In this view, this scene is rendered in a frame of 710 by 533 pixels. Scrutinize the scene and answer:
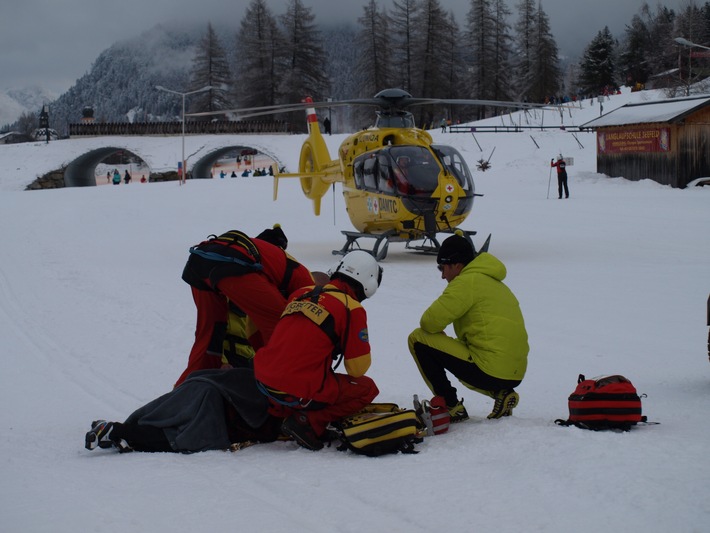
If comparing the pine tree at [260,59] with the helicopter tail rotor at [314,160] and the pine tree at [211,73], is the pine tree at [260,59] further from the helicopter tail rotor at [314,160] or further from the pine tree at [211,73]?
the helicopter tail rotor at [314,160]

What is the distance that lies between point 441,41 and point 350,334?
2602 inches

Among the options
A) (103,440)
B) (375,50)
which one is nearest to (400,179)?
(103,440)

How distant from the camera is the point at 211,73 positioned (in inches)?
2926

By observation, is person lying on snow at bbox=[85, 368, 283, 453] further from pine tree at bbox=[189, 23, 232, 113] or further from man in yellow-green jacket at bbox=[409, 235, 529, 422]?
pine tree at bbox=[189, 23, 232, 113]

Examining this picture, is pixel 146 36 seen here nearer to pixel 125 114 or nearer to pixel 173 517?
pixel 125 114

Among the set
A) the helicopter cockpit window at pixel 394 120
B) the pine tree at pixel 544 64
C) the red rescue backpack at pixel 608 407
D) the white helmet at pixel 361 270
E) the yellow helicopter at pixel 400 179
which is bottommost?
the red rescue backpack at pixel 608 407

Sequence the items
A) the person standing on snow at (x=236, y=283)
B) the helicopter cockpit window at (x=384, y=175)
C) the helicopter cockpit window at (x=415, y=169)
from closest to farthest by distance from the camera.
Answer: the person standing on snow at (x=236, y=283)
the helicopter cockpit window at (x=415, y=169)
the helicopter cockpit window at (x=384, y=175)

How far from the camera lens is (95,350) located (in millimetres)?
9305

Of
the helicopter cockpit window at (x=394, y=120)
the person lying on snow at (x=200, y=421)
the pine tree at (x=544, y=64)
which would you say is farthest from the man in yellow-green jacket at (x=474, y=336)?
Result: the pine tree at (x=544, y=64)

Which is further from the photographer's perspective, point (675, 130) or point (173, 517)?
point (675, 130)

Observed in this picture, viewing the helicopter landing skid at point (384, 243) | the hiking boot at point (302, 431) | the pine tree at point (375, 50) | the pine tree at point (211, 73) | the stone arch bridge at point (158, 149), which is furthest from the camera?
the pine tree at point (211, 73)

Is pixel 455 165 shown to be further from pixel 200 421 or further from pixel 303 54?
pixel 303 54

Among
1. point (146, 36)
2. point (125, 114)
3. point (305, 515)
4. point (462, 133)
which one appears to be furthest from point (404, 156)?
point (146, 36)

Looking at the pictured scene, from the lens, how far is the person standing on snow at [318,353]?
202 inches
